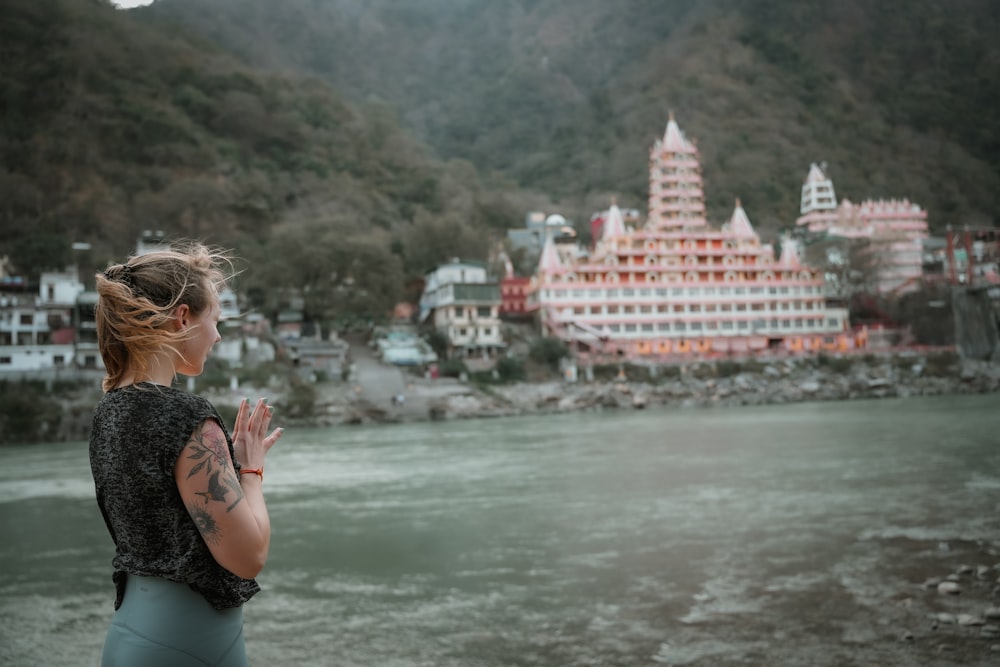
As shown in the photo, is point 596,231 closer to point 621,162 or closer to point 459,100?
point 621,162

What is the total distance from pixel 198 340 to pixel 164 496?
0.39 m

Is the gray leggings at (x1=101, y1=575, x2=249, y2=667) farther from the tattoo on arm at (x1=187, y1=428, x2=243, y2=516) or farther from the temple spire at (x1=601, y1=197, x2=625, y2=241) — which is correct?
the temple spire at (x1=601, y1=197, x2=625, y2=241)

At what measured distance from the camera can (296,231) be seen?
4638cm

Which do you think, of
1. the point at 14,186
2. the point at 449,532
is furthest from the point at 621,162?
the point at 449,532

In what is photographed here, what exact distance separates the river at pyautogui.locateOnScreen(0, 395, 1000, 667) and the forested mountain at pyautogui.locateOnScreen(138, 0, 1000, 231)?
2424 inches

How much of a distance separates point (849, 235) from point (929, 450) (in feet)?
159

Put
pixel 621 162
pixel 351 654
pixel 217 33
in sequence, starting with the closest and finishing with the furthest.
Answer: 1. pixel 351 654
2. pixel 621 162
3. pixel 217 33

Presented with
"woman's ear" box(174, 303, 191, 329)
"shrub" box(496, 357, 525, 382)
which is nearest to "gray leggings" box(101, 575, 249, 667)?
"woman's ear" box(174, 303, 191, 329)

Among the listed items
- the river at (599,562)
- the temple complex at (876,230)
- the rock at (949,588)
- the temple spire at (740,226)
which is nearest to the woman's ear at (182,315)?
the river at (599,562)

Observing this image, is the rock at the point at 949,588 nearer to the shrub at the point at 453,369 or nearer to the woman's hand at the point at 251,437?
the woman's hand at the point at 251,437

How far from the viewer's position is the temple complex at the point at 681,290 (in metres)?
47.9

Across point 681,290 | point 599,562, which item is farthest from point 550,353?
point 599,562

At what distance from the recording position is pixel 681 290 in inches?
1967

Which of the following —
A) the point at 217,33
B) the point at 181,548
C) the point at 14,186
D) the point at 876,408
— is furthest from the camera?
the point at 217,33
